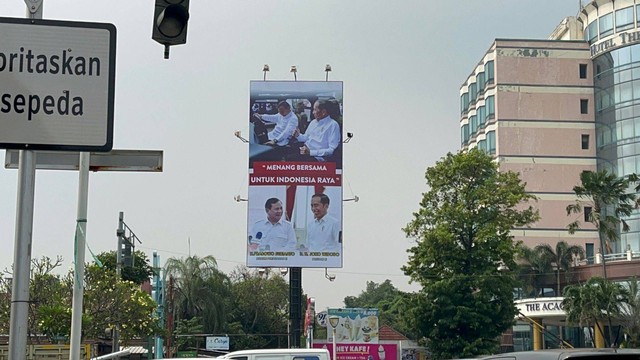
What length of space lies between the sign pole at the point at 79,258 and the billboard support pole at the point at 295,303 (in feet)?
128

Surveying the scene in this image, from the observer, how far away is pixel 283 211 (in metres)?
51.5

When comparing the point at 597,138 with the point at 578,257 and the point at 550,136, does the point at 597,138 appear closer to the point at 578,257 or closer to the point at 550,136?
the point at 550,136

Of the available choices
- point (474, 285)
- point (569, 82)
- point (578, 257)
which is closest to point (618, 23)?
point (569, 82)

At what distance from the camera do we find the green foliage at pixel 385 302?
177 ft

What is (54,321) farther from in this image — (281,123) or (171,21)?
(281,123)

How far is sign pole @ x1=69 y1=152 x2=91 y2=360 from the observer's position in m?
12.5

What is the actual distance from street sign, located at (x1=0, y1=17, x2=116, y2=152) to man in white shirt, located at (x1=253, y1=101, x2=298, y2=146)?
155ft

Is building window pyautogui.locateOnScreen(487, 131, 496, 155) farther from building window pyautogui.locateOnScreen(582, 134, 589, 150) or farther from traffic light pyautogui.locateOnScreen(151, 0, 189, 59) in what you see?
traffic light pyautogui.locateOnScreen(151, 0, 189, 59)

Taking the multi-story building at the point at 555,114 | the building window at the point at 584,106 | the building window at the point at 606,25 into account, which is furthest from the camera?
the building window at the point at 584,106

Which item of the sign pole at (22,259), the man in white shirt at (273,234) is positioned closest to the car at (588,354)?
the sign pole at (22,259)

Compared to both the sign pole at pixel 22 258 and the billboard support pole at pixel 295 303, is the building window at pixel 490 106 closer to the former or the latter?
the billboard support pole at pixel 295 303

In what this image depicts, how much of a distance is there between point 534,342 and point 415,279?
1937 centimetres

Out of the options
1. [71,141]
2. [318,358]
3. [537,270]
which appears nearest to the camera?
[71,141]

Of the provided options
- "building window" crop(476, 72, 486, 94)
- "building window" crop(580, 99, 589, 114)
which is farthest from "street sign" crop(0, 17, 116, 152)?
"building window" crop(476, 72, 486, 94)
